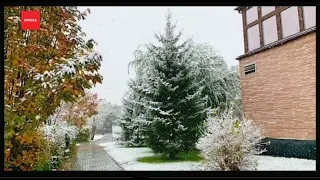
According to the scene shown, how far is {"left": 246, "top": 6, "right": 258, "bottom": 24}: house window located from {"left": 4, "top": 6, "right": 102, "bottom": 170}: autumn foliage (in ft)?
5.25

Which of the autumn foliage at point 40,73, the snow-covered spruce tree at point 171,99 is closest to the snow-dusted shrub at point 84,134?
the autumn foliage at point 40,73

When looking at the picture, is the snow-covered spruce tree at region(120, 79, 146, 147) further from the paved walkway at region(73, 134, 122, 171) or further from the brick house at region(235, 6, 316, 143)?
the brick house at region(235, 6, 316, 143)

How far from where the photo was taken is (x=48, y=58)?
129 inches

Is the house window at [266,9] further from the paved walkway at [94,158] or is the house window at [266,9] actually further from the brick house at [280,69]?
the paved walkway at [94,158]

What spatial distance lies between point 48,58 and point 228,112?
7.07ft

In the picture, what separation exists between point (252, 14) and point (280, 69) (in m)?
0.65

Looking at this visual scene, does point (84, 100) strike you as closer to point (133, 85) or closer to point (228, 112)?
point (133, 85)

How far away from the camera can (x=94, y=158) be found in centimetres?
331

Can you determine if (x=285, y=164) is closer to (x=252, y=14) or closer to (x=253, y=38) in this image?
(x=253, y=38)

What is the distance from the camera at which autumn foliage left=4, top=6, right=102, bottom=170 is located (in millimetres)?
3100

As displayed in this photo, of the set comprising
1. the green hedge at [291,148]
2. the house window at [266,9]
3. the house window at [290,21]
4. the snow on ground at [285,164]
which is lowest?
the snow on ground at [285,164]

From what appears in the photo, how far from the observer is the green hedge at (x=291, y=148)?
3.15m

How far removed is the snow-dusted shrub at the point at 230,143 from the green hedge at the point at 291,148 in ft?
0.43
